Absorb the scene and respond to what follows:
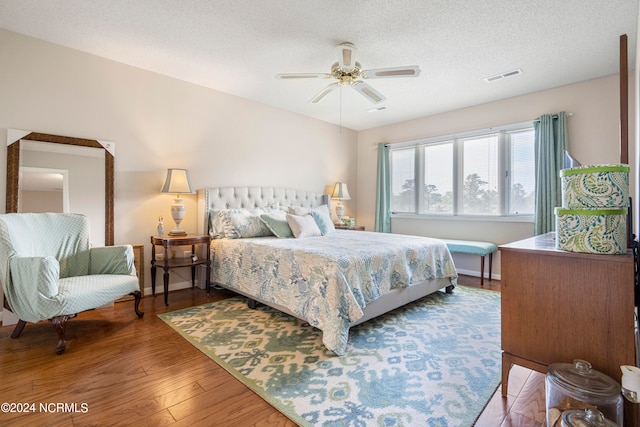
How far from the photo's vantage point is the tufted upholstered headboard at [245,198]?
12.9ft

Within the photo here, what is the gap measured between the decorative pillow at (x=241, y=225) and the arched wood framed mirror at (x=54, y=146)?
120 centimetres

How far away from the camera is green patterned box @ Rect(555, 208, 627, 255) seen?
129cm

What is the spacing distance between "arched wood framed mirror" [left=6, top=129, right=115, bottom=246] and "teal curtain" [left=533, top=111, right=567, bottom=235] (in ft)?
17.6

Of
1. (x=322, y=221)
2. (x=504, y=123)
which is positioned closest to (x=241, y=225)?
(x=322, y=221)

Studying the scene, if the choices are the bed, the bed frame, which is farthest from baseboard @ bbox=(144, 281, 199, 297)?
the bed frame

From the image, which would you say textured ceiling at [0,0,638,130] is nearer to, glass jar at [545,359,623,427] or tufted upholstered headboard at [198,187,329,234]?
tufted upholstered headboard at [198,187,329,234]

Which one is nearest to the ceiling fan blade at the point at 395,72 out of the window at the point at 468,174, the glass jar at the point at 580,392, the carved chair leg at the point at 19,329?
the glass jar at the point at 580,392

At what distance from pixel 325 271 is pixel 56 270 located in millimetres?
2026

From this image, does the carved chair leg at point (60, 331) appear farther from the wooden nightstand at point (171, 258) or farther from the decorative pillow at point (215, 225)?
the decorative pillow at point (215, 225)

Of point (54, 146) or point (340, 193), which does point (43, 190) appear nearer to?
point (54, 146)

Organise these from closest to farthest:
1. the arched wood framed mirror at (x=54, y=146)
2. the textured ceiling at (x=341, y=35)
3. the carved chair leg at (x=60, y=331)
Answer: the carved chair leg at (x=60, y=331)
the textured ceiling at (x=341, y=35)
the arched wood framed mirror at (x=54, y=146)

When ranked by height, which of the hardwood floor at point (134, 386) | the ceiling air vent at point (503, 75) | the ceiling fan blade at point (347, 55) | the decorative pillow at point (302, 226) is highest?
the ceiling air vent at point (503, 75)

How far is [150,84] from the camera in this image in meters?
3.57

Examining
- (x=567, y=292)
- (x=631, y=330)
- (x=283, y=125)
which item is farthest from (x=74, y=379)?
(x=283, y=125)
